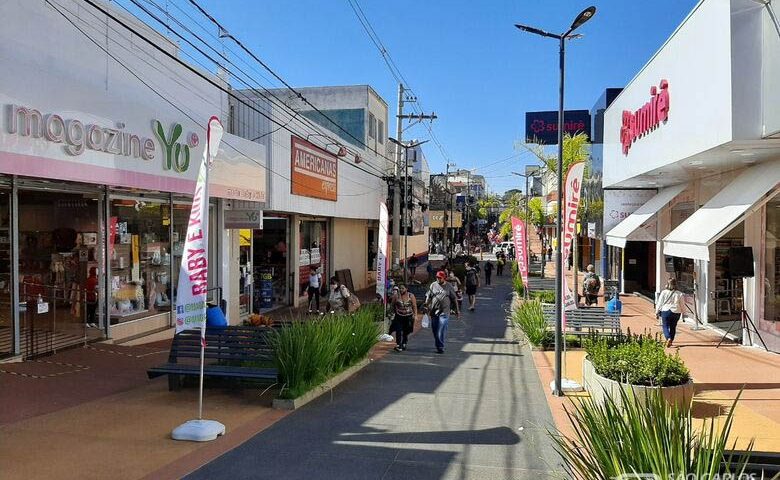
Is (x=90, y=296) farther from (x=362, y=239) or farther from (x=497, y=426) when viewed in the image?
(x=362, y=239)

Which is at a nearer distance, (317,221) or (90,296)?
(90,296)

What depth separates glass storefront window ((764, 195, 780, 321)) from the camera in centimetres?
1278

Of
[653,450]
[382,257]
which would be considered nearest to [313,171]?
[382,257]

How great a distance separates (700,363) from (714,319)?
5.43 metres

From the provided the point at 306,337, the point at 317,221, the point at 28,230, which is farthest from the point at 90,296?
the point at 317,221

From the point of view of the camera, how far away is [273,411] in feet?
26.0

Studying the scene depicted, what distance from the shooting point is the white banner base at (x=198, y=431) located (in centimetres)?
664

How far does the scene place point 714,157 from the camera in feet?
41.2

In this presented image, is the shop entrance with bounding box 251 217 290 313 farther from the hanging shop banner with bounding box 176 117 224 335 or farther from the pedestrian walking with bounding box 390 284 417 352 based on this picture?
the hanging shop banner with bounding box 176 117 224 335

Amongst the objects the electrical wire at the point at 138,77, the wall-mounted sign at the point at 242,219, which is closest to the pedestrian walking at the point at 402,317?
the wall-mounted sign at the point at 242,219

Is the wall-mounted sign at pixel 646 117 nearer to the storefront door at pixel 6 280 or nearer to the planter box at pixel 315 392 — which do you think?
the planter box at pixel 315 392

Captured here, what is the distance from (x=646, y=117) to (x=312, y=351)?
1171cm

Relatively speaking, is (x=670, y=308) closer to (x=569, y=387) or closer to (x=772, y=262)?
(x=772, y=262)

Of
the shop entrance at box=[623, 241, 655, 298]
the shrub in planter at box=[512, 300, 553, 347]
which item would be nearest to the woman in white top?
the shrub in planter at box=[512, 300, 553, 347]
